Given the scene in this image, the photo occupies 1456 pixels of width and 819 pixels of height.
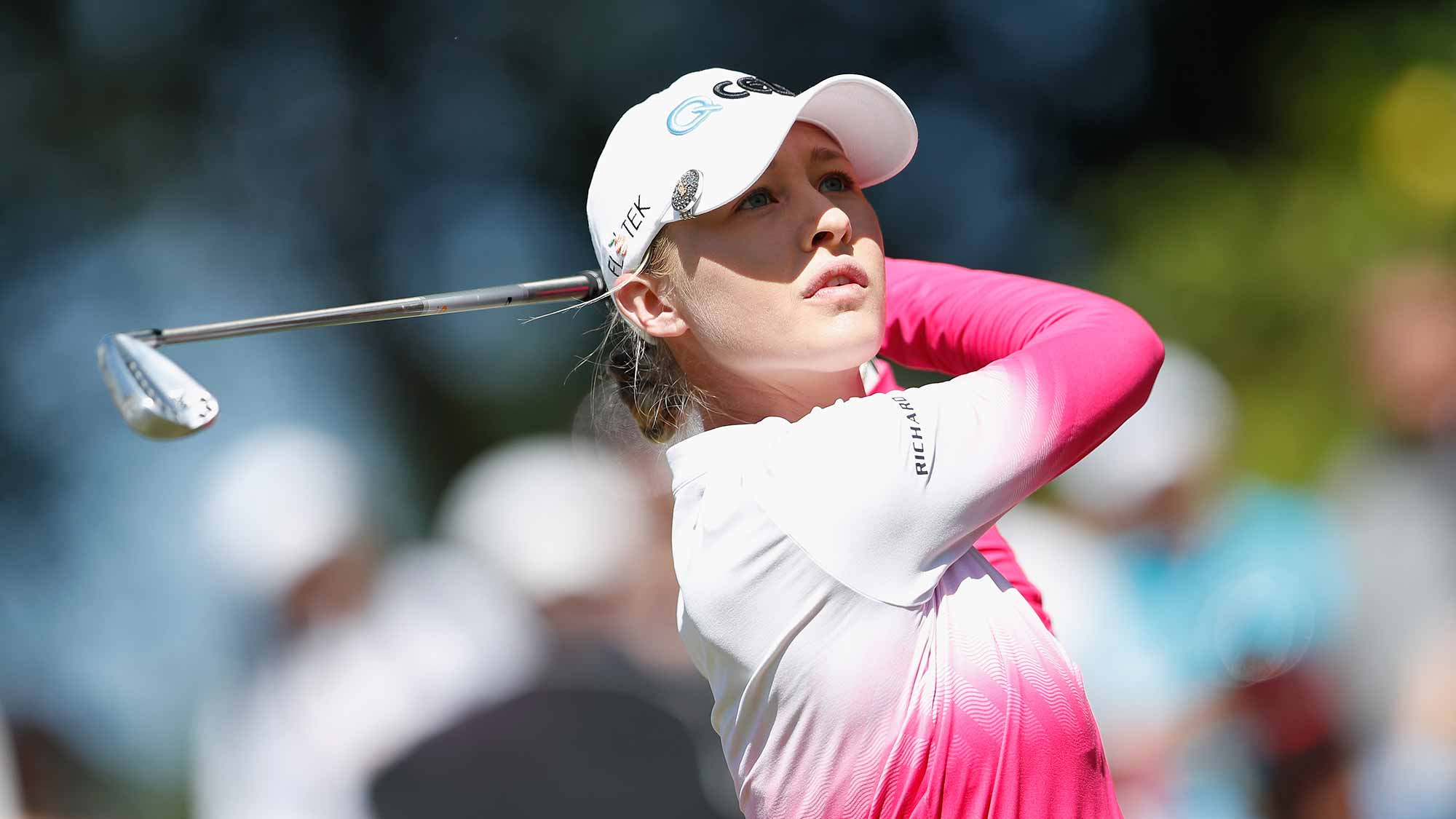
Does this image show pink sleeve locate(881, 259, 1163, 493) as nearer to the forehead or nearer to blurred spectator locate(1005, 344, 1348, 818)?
the forehead

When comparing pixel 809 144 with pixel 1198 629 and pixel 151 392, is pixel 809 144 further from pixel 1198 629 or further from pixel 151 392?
pixel 1198 629

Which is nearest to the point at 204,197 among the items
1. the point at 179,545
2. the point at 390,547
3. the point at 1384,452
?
the point at 179,545

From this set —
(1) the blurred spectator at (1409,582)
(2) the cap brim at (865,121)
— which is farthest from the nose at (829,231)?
(1) the blurred spectator at (1409,582)

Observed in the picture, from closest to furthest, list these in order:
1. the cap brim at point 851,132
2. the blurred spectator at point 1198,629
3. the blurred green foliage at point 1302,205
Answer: the cap brim at point 851,132 < the blurred spectator at point 1198,629 < the blurred green foliage at point 1302,205

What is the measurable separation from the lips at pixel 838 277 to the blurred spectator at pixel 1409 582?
191 cm

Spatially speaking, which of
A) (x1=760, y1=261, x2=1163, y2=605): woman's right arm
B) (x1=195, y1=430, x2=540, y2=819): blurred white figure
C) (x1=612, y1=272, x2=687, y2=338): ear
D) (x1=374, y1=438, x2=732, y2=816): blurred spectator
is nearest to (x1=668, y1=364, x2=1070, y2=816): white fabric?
(x1=760, y1=261, x2=1163, y2=605): woman's right arm

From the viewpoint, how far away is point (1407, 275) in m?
3.70

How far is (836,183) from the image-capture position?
1624 mm

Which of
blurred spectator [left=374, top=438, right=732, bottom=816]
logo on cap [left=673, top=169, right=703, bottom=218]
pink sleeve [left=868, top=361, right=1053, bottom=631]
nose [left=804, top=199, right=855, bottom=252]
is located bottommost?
blurred spectator [left=374, top=438, right=732, bottom=816]

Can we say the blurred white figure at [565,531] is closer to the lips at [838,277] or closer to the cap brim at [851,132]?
the cap brim at [851,132]

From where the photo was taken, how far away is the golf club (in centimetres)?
157

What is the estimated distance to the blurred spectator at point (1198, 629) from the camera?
296 centimetres

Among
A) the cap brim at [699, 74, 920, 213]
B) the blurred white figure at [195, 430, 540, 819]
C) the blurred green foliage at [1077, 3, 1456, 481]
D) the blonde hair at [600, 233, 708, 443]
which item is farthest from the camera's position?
the blurred green foliage at [1077, 3, 1456, 481]

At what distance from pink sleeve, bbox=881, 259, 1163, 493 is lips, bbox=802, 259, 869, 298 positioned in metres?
0.18
